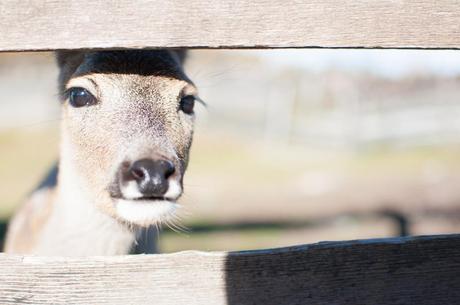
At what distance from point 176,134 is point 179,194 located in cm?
63

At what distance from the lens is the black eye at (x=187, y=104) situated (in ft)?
12.7

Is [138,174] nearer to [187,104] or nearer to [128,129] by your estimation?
[128,129]

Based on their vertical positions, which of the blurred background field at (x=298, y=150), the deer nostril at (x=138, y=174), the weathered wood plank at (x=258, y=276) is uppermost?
the blurred background field at (x=298, y=150)

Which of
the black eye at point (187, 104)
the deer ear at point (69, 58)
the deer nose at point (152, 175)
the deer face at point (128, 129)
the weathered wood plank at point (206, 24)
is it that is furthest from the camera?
the deer ear at point (69, 58)

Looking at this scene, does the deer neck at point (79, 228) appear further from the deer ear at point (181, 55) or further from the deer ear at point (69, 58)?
the deer ear at point (181, 55)

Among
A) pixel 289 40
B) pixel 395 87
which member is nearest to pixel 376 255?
pixel 289 40

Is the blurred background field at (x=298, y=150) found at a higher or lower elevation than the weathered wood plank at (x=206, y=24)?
higher

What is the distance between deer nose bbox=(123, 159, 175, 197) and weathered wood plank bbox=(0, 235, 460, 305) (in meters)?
0.59

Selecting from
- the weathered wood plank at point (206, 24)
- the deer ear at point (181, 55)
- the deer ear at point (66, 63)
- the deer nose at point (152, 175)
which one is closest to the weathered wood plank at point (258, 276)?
the deer nose at point (152, 175)

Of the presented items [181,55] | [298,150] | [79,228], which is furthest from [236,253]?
[298,150]

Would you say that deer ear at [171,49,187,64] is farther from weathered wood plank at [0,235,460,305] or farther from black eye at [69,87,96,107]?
weathered wood plank at [0,235,460,305]

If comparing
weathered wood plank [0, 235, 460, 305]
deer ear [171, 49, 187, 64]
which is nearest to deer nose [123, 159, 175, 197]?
weathered wood plank [0, 235, 460, 305]

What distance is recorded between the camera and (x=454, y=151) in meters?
19.7

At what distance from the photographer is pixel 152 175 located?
9.75ft
